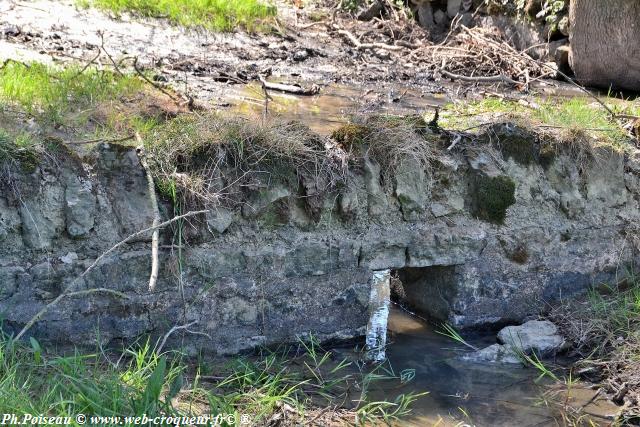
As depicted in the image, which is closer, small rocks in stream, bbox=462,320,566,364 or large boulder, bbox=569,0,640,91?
small rocks in stream, bbox=462,320,566,364

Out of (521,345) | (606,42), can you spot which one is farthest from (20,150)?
(606,42)

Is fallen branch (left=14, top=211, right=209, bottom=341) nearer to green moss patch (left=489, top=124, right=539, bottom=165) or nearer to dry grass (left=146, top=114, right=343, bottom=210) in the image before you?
dry grass (left=146, top=114, right=343, bottom=210)

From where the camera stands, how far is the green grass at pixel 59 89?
4816 mm

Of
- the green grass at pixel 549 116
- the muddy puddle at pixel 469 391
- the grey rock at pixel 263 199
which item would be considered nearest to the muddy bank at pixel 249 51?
the green grass at pixel 549 116

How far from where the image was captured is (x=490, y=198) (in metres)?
5.29

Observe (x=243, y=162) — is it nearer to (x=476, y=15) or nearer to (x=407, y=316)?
(x=407, y=316)

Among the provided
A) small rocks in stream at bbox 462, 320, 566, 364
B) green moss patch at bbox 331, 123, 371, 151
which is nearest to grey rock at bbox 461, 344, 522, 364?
small rocks in stream at bbox 462, 320, 566, 364

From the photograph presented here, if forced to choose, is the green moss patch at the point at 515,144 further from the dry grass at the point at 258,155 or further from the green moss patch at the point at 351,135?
the green moss patch at the point at 351,135

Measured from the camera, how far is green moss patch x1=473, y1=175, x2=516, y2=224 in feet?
17.3

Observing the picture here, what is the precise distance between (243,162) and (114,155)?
707mm

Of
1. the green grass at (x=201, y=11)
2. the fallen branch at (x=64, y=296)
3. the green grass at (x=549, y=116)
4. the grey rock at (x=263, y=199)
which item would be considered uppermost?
the green grass at (x=201, y=11)

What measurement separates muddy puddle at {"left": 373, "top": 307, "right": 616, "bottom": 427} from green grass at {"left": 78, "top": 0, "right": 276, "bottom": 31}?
4161mm

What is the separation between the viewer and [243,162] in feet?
15.2

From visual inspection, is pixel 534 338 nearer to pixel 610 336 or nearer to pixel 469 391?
pixel 610 336
